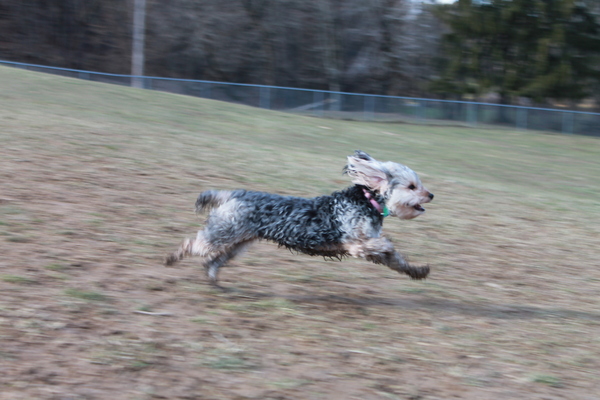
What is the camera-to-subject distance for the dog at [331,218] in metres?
5.45

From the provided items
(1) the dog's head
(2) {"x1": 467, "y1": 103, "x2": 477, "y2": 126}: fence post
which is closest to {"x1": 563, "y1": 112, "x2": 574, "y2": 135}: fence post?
(2) {"x1": 467, "y1": 103, "x2": 477, "y2": 126}: fence post

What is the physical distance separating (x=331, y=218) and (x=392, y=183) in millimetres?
611

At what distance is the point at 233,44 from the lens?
41469mm

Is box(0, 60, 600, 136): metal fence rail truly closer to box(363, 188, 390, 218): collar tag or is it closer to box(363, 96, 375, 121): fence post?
box(363, 96, 375, 121): fence post

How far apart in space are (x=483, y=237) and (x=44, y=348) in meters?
6.08

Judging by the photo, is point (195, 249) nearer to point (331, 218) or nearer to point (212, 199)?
point (212, 199)

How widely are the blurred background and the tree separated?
0.40 ft

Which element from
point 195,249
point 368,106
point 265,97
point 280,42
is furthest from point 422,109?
point 195,249

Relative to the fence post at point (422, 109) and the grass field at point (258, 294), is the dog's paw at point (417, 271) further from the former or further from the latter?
the fence post at point (422, 109)

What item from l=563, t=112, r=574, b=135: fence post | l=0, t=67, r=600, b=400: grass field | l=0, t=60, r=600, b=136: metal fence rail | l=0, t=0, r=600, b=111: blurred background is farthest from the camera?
l=0, t=0, r=600, b=111: blurred background

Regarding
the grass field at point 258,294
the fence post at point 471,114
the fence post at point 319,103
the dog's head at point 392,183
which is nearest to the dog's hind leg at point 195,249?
the grass field at point 258,294

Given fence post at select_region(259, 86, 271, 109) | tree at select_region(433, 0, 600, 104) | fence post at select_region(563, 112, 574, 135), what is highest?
tree at select_region(433, 0, 600, 104)

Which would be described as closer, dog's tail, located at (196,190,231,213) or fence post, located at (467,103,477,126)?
dog's tail, located at (196,190,231,213)

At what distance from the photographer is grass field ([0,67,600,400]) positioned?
4.06 metres
